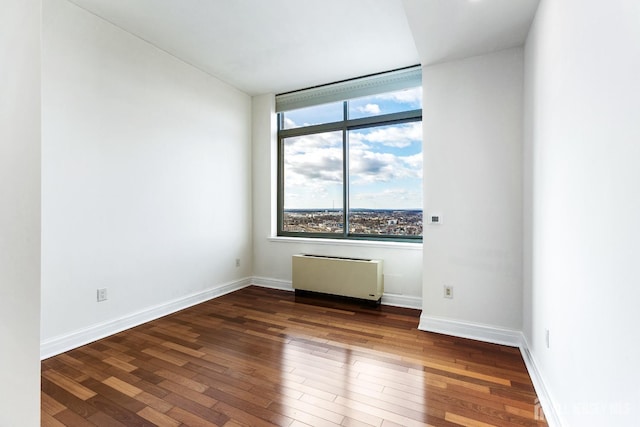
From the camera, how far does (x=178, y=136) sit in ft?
11.2

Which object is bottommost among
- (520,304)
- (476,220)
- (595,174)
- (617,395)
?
(520,304)

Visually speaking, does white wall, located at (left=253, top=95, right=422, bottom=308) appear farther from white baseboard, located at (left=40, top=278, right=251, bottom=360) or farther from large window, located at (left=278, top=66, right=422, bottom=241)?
white baseboard, located at (left=40, top=278, right=251, bottom=360)

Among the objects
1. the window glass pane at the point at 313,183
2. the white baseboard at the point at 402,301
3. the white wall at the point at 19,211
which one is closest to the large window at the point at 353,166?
the window glass pane at the point at 313,183

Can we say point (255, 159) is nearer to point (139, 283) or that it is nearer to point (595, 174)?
point (139, 283)

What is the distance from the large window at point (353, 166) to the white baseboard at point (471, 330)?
1073 mm

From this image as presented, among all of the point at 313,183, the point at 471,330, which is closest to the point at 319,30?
the point at 313,183

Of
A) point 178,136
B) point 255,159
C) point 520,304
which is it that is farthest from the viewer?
point 255,159

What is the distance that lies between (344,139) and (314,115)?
608mm

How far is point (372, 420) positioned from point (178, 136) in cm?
326

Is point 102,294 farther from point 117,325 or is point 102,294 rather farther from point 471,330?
point 471,330

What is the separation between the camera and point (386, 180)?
151 inches

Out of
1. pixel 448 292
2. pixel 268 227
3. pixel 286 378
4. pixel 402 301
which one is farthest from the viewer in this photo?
pixel 268 227

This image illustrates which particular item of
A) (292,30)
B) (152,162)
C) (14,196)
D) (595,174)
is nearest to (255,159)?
(152,162)

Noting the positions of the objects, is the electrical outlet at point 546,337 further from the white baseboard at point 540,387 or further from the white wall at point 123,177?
the white wall at point 123,177
